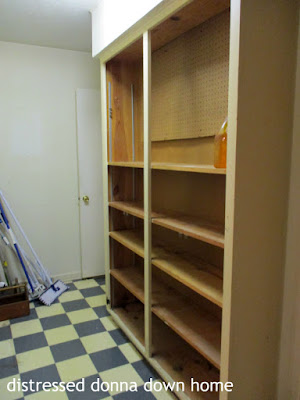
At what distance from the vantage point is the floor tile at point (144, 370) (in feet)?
6.80

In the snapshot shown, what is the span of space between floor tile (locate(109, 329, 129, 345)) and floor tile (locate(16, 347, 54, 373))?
49 centimetres

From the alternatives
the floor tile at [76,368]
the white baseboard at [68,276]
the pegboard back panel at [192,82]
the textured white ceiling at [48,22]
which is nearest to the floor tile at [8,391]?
the floor tile at [76,368]

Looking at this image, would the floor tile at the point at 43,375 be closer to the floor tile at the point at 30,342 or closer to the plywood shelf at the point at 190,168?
the floor tile at the point at 30,342

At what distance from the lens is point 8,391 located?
195 centimetres

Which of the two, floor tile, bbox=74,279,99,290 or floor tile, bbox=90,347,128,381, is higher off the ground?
floor tile, bbox=74,279,99,290

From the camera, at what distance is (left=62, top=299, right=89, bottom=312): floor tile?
3025mm

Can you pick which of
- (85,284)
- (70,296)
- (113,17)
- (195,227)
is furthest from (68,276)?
(113,17)

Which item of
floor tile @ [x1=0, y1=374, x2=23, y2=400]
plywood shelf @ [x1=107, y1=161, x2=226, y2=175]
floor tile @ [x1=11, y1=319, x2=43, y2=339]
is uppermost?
plywood shelf @ [x1=107, y1=161, x2=226, y2=175]

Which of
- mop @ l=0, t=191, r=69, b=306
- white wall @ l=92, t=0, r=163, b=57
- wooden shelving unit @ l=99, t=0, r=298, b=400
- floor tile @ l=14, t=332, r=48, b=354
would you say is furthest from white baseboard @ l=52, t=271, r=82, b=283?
white wall @ l=92, t=0, r=163, b=57

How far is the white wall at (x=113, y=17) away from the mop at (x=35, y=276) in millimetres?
1794

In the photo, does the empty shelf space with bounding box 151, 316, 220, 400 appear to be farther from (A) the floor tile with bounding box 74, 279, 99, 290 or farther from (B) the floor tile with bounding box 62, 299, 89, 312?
(A) the floor tile with bounding box 74, 279, 99, 290

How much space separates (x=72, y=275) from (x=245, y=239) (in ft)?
9.03

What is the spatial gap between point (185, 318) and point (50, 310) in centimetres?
157

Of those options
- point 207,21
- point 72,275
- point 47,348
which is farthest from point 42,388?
point 207,21
